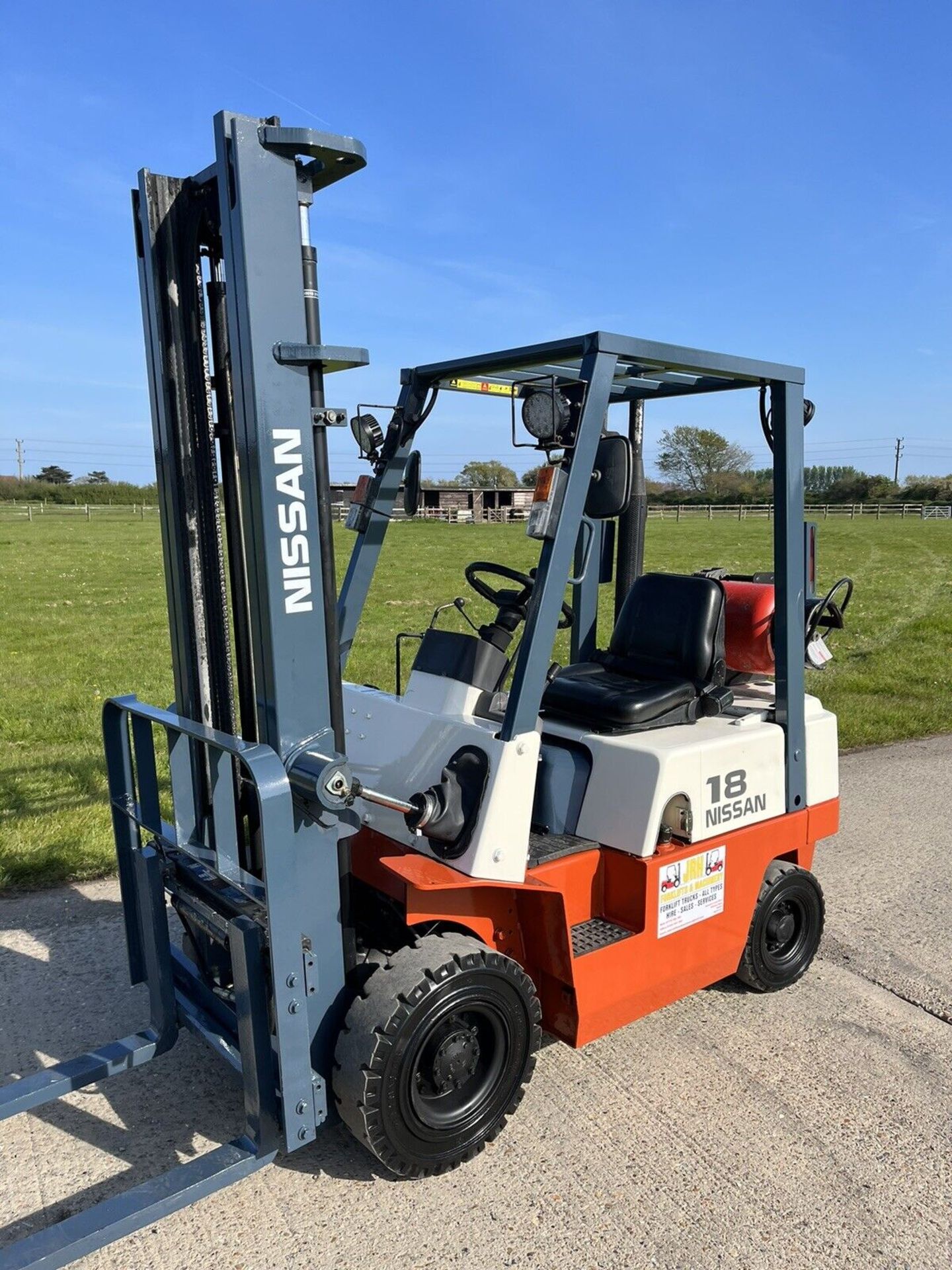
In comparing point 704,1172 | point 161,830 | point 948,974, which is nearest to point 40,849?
point 161,830

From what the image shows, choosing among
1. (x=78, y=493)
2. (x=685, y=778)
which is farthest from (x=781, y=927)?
(x=78, y=493)

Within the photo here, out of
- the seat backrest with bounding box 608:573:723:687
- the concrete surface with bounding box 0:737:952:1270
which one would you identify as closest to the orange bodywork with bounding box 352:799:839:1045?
the concrete surface with bounding box 0:737:952:1270

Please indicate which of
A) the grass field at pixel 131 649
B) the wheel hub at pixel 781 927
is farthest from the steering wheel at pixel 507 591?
the grass field at pixel 131 649

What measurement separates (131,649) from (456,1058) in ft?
35.0

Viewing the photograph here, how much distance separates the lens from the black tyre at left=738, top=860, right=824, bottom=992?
4.02 meters

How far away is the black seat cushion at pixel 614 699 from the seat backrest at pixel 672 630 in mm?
102

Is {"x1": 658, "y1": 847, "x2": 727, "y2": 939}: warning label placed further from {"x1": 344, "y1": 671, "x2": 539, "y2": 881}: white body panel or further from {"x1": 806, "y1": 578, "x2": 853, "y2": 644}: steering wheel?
{"x1": 806, "y1": 578, "x2": 853, "y2": 644}: steering wheel

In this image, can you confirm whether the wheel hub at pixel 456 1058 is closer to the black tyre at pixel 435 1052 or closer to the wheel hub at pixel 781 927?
the black tyre at pixel 435 1052

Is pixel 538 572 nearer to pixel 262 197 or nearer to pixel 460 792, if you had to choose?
pixel 460 792

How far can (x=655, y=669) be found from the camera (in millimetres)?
4285

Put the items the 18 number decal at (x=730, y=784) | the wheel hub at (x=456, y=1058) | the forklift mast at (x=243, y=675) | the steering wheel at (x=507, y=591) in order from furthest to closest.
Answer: the 18 number decal at (x=730, y=784), the steering wheel at (x=507, y=591), the wheel hub at (x=456, y=1058), the forklift mast at (x=243, y=675)

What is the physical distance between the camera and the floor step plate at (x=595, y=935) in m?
3.36

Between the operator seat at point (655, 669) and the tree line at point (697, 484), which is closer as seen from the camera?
the operator seat at point (655, 669)

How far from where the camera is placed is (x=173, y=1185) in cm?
268
